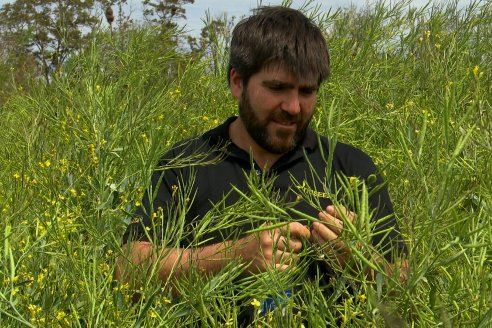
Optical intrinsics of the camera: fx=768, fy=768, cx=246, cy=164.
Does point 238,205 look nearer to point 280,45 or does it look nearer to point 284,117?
point 284,117

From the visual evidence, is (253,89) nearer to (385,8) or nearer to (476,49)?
(476,49)

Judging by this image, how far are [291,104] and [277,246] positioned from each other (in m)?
0.86

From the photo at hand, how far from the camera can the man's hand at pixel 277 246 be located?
138cm

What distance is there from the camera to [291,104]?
89.2 inches

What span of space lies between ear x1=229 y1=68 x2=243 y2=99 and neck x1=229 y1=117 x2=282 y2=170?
0.08m

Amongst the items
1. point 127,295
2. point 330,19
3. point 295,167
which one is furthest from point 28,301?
point 330,19

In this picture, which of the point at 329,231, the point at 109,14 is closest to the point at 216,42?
the point at 109,14

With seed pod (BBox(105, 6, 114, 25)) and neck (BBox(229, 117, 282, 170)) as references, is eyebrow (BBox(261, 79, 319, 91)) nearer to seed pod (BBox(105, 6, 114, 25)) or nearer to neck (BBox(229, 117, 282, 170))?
neck (BBox(229, 117, 282, 170))

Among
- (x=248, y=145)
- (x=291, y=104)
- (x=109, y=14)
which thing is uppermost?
(x=109, y=14)

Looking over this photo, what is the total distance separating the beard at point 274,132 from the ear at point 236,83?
128 mm

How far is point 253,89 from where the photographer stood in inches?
93.1

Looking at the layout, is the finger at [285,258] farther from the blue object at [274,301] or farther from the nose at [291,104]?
the nose at [291,104]

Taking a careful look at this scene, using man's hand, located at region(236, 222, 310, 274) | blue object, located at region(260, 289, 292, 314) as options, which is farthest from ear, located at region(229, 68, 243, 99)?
blue object, located at region(260, 289, 292, 314)

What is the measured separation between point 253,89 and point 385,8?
1727 millimetres
